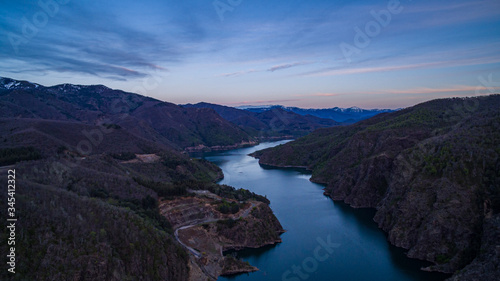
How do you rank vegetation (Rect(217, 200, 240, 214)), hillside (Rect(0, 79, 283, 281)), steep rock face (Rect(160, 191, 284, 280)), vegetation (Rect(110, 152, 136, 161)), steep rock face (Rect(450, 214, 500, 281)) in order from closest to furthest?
hillside (Rect(0, 79, 283, 281)) < steep rock face (Rect(450, 214, 500, 281)) < steep rock face (Rect(160, 191, 284, 280)) < vegetation (Rect(217, 200, 240, 214)) < vegetation (Rect(110, 152, 136, 161))

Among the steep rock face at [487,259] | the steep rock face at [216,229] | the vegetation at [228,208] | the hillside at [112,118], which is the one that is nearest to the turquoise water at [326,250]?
the steep rock face at [216,229]

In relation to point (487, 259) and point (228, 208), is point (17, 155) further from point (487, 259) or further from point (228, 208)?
point (487, 259)

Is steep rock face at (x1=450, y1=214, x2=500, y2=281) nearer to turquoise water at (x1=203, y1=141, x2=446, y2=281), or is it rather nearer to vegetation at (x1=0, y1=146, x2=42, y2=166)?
turquoise water at (x1=203, y1=141, x2=446, y2=281)

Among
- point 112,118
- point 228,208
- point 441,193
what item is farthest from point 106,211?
point 112,118

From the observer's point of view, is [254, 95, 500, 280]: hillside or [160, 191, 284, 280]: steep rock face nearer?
[254, 95, 500, 280]: hillside

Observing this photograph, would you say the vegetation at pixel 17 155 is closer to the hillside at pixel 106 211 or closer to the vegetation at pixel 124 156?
the hillside at pixel 106 211

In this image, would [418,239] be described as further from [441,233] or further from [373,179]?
[373,179]

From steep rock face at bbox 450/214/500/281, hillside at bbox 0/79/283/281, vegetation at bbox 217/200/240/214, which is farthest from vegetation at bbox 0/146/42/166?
steep rock face at bbox 450/214/500/281

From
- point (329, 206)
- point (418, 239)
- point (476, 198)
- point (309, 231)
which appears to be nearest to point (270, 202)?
point (329, 206)

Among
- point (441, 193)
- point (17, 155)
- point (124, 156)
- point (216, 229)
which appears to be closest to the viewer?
point (441, 193)
